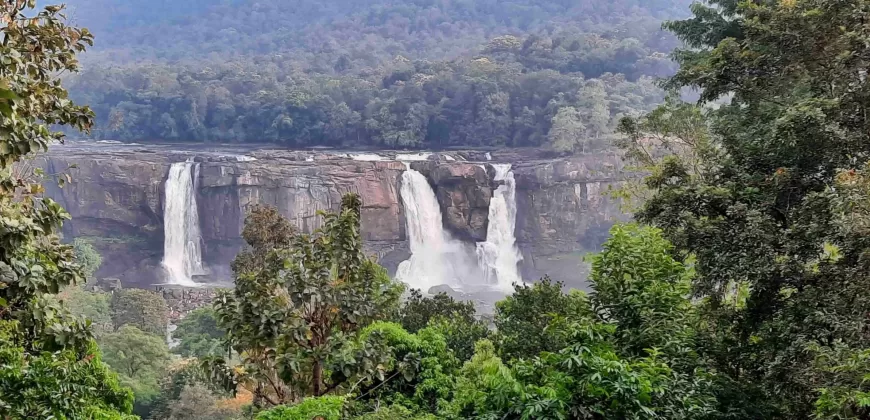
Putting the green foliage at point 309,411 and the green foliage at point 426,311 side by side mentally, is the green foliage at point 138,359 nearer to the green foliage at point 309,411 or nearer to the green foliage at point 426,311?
the green foliage at point 426,311

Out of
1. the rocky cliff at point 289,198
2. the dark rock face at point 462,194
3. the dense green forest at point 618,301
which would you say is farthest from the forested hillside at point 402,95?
the dense green forest at point 618,301

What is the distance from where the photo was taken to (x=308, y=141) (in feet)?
108

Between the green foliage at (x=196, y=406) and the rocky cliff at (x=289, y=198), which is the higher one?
the rocky cliff at (x=289, y=198)

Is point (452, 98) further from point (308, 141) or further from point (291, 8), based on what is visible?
point (291, 8)

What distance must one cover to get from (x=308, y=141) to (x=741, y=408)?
3062 centimetres

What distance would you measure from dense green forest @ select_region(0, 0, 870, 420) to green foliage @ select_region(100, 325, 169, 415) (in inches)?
368

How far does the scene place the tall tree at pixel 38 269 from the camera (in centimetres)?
268

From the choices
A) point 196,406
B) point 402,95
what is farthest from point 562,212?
point 196,406

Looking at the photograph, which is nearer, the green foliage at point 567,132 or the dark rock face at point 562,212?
the dark rock face at point 562,212

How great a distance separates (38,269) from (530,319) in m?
4.09

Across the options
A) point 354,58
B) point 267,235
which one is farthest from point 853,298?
point 354,58

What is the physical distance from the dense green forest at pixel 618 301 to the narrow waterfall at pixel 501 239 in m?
17.2

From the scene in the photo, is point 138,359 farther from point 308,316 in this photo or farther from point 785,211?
point 785,211

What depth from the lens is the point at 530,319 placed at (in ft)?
19.3
